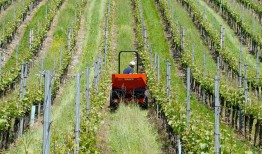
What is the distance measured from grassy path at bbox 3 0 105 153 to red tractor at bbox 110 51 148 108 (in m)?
1.47

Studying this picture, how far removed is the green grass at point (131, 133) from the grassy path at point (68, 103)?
1.17m

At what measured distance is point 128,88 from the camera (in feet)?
46.9

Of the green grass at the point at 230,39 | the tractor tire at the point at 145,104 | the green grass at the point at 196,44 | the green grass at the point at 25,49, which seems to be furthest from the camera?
the green grass at the point at 230,39

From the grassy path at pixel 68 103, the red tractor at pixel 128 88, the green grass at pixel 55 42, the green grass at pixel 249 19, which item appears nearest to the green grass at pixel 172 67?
the red tractor at pixel 128 88

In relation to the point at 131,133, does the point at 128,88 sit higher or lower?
higher

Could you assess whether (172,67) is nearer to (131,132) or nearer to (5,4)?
(131,132)

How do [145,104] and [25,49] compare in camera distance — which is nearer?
[145,104]

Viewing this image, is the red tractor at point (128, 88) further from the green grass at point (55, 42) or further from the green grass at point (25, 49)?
the green grass at point (55, 42)

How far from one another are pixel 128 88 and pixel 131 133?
10.6 ft

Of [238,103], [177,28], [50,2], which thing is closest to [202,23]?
[177,28]

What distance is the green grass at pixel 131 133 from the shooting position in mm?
10148

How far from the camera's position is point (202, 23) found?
91.4 feet

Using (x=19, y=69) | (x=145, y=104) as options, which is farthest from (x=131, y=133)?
(x=19, y=69)

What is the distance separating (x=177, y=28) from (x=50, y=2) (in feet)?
39.4
